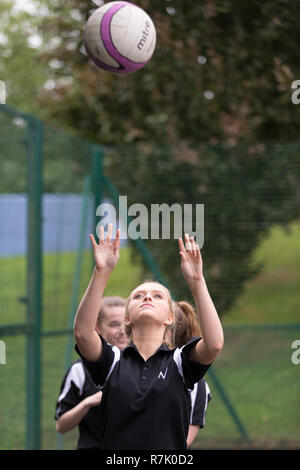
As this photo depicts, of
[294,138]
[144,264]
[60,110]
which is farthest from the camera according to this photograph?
[60,110]

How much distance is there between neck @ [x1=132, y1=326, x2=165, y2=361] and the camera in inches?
111

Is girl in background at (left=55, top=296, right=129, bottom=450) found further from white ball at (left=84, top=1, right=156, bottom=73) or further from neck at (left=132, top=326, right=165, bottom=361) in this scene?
white ball at (left=84, top=1, right=156, bottom=73)

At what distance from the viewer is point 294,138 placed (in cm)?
886

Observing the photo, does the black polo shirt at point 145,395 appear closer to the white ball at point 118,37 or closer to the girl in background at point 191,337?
the girl in background at point 191,337

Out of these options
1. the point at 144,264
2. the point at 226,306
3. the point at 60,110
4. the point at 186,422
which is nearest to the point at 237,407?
the point at 226,306

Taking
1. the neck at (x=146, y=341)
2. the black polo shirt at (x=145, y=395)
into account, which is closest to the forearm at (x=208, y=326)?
the black polo shirt at (x=145, y=395)

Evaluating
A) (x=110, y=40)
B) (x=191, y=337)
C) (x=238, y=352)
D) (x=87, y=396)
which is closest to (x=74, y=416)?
(x=87, y=396)

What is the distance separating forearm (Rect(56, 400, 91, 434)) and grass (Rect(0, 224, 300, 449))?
55.9 inches

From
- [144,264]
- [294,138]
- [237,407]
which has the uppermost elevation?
[294,138]

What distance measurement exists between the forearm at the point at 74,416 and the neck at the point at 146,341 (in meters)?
0.78

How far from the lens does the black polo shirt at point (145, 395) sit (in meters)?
2.69

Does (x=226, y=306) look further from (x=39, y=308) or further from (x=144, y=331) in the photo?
(x=144, y=331)

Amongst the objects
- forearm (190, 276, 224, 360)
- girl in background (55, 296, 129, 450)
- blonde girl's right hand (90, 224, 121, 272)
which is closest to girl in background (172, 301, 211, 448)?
girl in background (55, 296, 129, 450)
